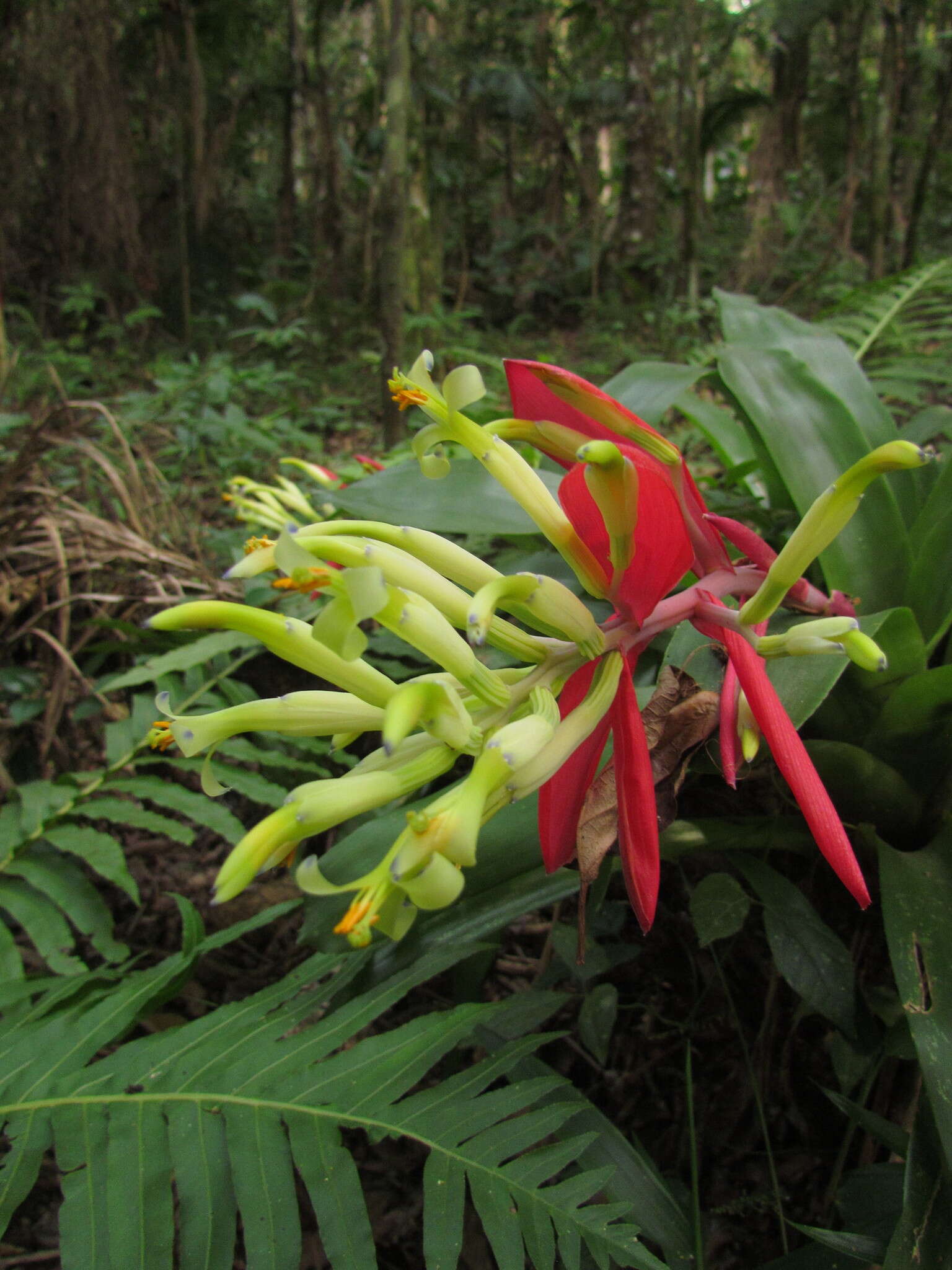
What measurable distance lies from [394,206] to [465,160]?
5.56 metres

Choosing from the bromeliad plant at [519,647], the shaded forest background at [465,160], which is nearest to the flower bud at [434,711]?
the bromeliad plant at [519,647]

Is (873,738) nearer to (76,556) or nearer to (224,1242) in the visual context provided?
(224,1242)

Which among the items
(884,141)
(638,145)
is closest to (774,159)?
(638,145)

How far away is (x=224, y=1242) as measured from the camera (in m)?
0.80

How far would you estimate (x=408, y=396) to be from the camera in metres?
0.80

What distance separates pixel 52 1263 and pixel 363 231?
6792 millimetres

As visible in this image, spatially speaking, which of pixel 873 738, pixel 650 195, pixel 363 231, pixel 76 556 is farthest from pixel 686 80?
pixel 873 738

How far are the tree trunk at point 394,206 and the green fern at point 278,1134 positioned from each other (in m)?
2.03

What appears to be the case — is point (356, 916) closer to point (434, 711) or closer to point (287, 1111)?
point (434, 711)

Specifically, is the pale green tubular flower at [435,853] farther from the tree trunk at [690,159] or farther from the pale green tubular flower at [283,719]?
the tree trunk at [690,159]

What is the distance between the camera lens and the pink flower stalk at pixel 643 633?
694mm

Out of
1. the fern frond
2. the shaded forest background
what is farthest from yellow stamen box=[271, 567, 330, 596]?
the shaded forest background

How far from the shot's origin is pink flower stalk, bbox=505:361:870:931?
694 millimetres

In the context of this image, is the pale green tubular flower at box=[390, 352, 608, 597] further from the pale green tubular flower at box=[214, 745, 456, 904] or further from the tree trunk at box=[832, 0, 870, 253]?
the tree trunk at box=[832, 0, 870, 253]
